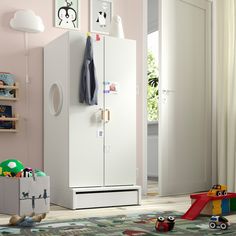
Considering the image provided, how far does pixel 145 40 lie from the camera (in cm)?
473

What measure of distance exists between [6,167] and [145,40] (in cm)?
208

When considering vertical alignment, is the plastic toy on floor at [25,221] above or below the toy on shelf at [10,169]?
below

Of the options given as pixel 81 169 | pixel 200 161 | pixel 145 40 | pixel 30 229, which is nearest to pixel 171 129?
pixel 200 161

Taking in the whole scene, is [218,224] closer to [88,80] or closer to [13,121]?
[88,80]

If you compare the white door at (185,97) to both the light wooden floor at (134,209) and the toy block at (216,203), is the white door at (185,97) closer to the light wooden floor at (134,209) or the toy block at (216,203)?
the light wooden floor at (134,209)

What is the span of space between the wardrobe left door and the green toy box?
12.0 inches

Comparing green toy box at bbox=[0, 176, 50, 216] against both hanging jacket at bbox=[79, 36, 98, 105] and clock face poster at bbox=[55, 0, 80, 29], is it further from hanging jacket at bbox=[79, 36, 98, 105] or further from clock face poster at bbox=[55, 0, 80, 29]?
clock face poster at bbox=[55, 0, 80, 29]

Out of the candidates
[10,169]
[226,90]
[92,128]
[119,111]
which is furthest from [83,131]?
[226,90]

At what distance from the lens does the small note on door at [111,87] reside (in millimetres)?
3873

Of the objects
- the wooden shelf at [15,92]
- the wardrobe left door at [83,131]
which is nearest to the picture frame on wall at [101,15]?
the wardrobe left door at [83,131]

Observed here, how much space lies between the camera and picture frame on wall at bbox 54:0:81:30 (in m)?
4.33

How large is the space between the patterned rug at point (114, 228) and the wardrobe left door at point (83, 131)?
0.67m

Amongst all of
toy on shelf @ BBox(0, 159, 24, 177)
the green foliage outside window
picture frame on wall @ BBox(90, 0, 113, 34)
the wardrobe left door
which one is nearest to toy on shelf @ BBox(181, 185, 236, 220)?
the wardrobe left door

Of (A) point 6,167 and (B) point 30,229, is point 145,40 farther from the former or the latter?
(B) point 30,229
